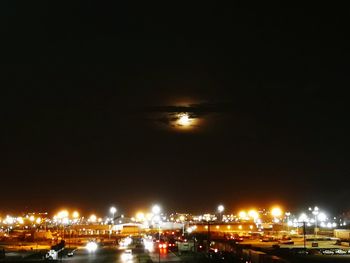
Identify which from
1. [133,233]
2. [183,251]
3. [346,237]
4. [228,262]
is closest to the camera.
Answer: [228,262]

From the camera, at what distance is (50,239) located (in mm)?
146125

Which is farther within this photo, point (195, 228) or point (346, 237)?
point (195, 228)

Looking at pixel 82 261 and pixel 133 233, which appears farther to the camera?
pixel 133 233

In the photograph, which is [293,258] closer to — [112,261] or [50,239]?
[112,261]

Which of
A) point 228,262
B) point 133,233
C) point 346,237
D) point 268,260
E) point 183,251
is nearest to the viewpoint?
point 228,262

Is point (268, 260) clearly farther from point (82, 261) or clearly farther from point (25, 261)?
point (25, 261)

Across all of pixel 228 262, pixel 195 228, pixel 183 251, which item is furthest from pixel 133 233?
pixel 228 262

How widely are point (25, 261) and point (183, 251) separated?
96.2 feet

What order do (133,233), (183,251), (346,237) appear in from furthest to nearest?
1. (133,233)
2. (346,237)
3. (183,251)

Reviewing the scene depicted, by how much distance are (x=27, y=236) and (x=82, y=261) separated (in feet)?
261

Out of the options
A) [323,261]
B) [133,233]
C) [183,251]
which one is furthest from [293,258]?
[133,233]

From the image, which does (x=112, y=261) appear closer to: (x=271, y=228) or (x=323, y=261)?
(x=323, y=261)

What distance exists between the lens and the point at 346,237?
12538 cm

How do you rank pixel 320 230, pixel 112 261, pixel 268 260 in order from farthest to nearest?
pixel 320 230, pixel 112 261, pixel 268 260
